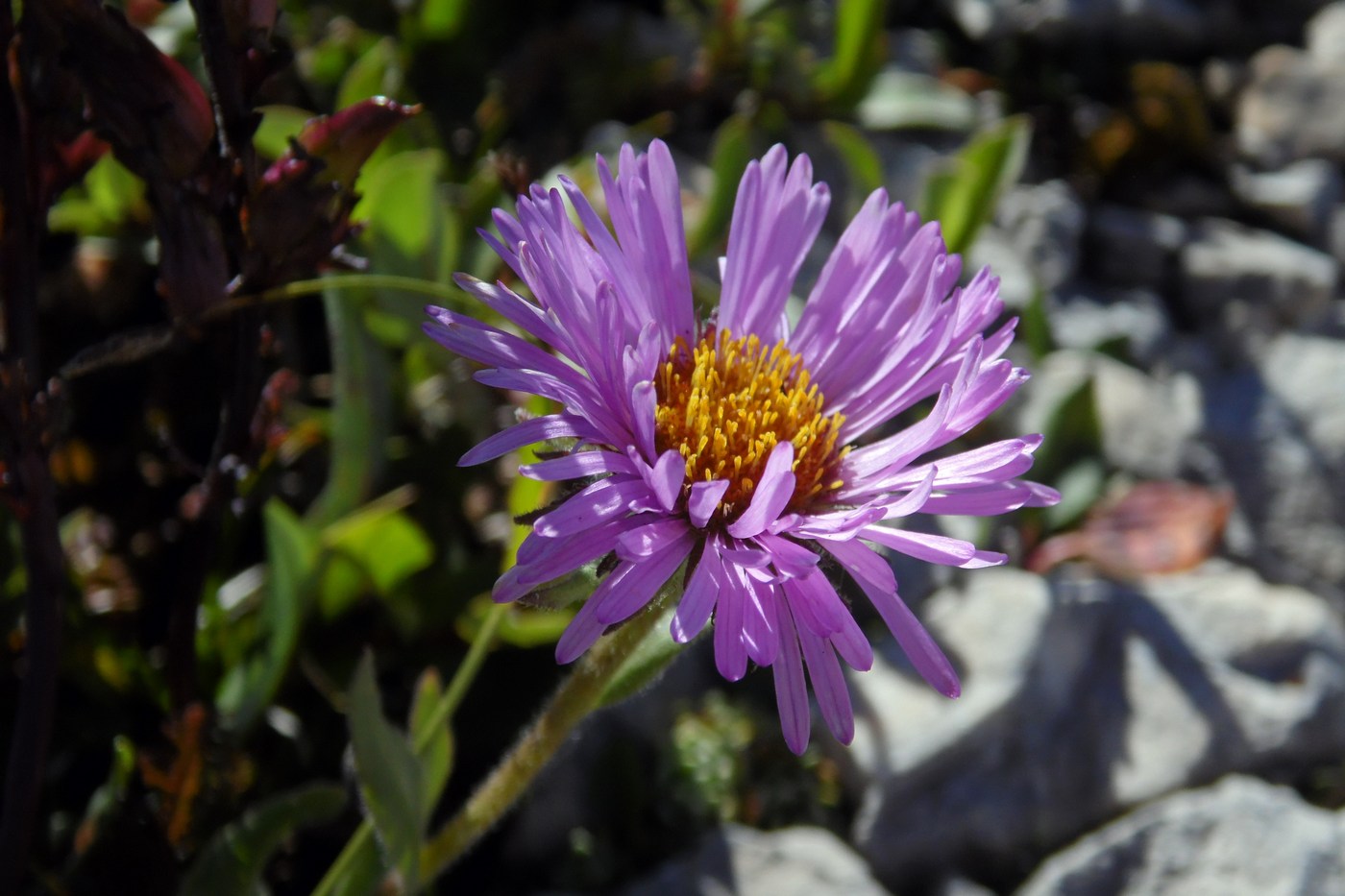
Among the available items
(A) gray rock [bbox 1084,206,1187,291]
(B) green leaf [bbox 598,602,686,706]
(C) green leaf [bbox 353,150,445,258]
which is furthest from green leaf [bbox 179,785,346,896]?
(A) gray rock [bbox 1084,206,1187,291]

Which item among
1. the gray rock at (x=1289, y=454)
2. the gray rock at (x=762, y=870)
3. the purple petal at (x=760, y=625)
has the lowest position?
the gray rock at (x=1289, y=454)

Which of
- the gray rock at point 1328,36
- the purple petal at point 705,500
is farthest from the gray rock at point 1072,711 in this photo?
the gray rock at point 1328,36

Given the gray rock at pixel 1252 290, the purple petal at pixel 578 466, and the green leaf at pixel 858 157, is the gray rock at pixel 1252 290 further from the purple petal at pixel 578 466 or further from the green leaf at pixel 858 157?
the purple petal at pixel 578 466

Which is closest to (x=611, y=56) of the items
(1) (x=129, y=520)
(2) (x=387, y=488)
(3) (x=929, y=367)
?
(2) (x=387, y=488)

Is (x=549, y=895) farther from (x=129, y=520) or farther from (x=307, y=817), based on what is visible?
(x=129, y=520)

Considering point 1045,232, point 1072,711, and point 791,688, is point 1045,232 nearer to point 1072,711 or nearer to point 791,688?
point 1072,711

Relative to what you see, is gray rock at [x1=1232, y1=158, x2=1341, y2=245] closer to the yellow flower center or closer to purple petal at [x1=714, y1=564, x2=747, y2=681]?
the yellow flower center

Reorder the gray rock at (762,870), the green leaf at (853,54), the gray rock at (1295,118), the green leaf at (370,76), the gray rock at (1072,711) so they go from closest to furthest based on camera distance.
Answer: the gray rock at (762,870) < the gray rock at (1072,711) < the green leaf at (370,76) < the green leaf at (853,54) < the gray rock at (1295,118)

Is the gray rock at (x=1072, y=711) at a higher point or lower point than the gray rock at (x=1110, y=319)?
lower
